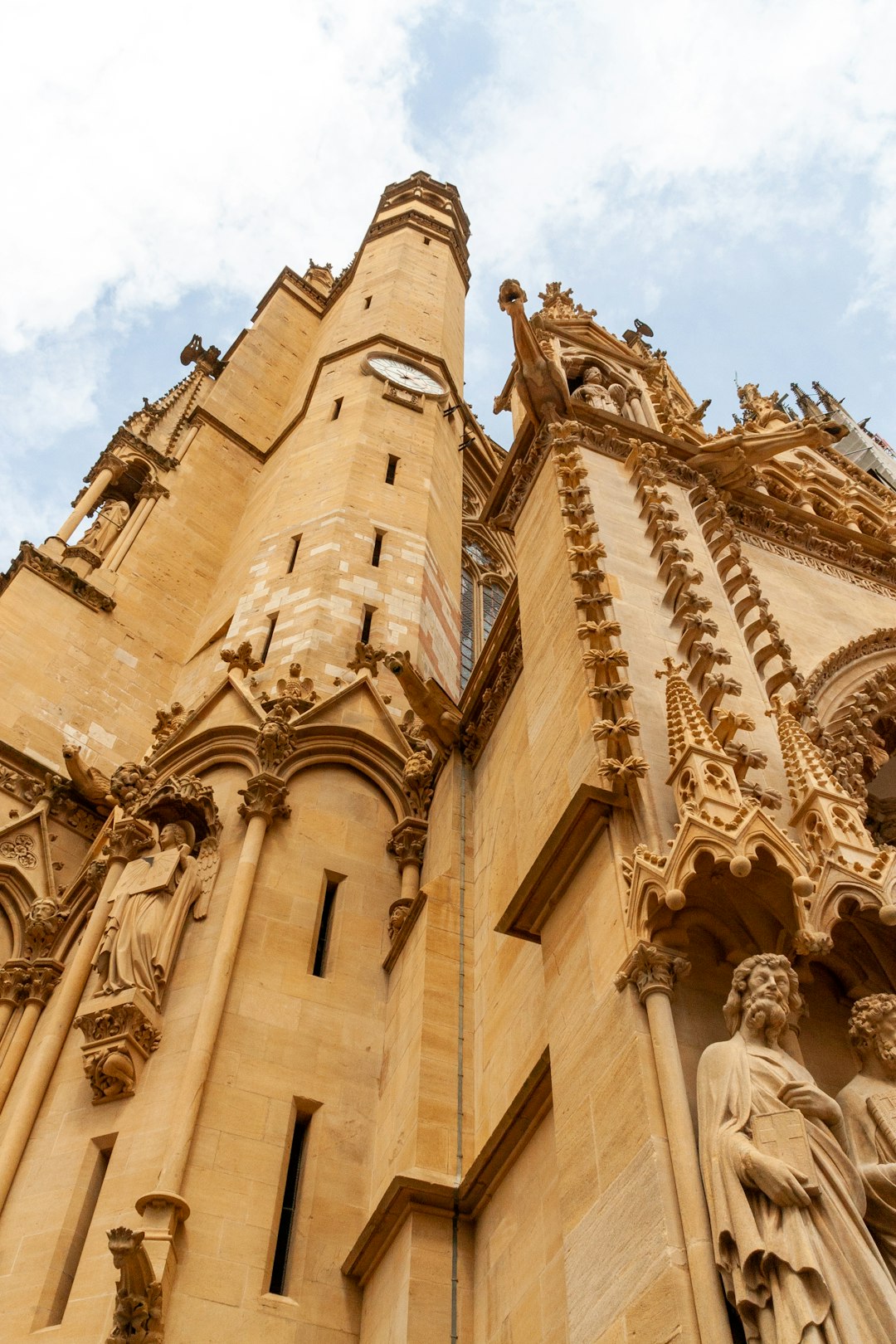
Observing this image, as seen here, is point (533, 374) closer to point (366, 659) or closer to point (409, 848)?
point (366, 659)

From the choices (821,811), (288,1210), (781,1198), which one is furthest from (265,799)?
(781,1198)

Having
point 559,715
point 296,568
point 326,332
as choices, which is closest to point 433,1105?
point 559,715

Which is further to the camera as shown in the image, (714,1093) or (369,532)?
(369,532)

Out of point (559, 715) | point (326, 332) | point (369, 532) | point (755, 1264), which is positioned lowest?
point (755, 1264)

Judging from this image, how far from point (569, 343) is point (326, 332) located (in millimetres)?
10868

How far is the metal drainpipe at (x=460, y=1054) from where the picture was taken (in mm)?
7750

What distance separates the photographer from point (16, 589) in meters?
18.4

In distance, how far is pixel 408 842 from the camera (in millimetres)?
11758

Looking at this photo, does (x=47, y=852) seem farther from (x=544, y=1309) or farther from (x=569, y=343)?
(x=569, y=343)

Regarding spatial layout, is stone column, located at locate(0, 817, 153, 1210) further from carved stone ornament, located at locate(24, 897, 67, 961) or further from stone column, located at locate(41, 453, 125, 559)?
stone column, located at locate(41, 453, 125, 559)

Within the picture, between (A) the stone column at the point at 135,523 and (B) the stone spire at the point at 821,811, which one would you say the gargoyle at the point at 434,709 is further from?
(A) the stone column at the point at 135,523

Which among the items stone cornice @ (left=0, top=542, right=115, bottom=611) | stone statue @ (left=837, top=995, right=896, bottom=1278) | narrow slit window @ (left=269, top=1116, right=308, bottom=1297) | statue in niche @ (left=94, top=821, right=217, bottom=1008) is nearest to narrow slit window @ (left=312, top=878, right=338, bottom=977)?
statue in niche @ (left=94, top=821, right=217, bottom=1008)

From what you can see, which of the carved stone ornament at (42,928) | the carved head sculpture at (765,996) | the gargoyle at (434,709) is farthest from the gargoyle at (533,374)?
the carved head sculpture at (765,996)

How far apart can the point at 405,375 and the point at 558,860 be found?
56.3 feet
